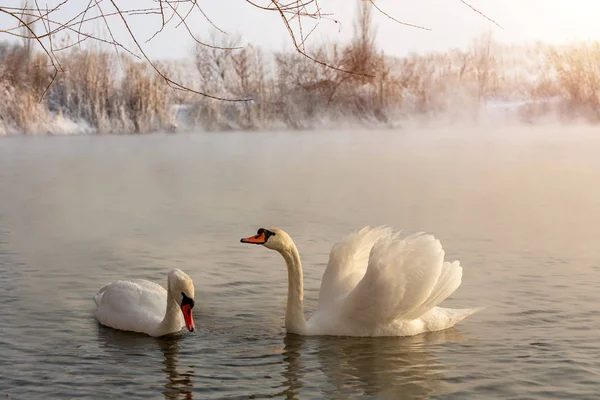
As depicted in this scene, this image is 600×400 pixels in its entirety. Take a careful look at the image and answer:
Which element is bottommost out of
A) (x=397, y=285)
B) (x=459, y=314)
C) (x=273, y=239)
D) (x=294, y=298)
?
(x=459, y=314)

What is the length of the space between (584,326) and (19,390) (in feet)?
11.4

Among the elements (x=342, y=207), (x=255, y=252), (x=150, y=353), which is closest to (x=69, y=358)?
(x=150, y=353)

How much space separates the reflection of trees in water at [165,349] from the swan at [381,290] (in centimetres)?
77

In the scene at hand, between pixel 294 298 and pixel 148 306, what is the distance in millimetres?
988

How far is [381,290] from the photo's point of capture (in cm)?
639

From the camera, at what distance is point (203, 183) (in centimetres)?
1666

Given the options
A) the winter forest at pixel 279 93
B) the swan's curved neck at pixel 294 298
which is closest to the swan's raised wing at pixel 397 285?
the swan's curved neck at pixel 294 298

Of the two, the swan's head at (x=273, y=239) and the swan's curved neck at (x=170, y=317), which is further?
the swan's head at (x=273, y=239)

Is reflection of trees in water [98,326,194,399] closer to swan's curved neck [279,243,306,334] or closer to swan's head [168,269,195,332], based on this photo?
swan's head [168,269,195,332]

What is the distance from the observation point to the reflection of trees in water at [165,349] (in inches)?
215

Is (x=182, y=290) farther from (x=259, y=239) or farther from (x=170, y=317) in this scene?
(x=259, y=239)

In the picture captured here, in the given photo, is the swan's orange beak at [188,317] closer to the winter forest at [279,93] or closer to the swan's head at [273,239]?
the swan's head at [273,239]

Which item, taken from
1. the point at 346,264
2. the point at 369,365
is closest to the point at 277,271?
the point at 346,264

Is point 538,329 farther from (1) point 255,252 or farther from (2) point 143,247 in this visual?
(2) point 143,247
